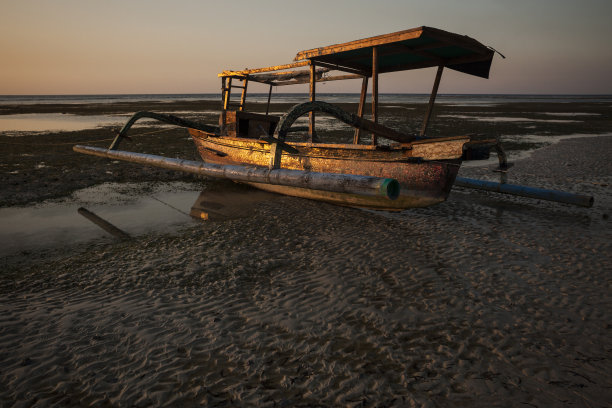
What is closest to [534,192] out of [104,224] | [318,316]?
[318,316]

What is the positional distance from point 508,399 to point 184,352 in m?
2.76

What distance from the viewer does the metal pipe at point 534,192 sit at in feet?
22.9

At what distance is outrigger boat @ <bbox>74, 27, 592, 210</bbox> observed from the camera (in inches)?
200

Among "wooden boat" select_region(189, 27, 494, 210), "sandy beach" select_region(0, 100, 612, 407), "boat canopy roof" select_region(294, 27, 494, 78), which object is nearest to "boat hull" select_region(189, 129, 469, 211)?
"wooden boat" select_region(189, 27, 494, 210)

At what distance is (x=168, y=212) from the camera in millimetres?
7375

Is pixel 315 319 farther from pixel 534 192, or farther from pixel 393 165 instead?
pixel 534 192

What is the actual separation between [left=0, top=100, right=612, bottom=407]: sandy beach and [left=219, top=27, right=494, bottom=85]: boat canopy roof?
12.1ft

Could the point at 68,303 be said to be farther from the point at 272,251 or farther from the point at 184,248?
the point at 272,251

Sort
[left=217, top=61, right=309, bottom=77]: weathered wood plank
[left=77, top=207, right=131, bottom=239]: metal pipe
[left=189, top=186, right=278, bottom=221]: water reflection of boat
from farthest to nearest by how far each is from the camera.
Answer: [left=217, top=61, right=309, bottom=77]: weathered wood plank, [left=189, top=186, right=278, bottom=221]: water reflection of boat, [left=77, top=207, right=131, bottom=239]: metal pipe

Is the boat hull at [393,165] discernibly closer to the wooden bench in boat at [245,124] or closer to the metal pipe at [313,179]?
the metal pipe at [313,179]

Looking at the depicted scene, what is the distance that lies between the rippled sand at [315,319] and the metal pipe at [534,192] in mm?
1105

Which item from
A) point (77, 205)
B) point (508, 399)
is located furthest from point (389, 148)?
point (77, 205)

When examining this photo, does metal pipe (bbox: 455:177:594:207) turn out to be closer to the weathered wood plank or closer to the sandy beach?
the sandy beach

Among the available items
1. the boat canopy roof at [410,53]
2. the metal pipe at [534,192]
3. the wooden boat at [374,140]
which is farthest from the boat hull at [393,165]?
the metal pipe at [534,192]
